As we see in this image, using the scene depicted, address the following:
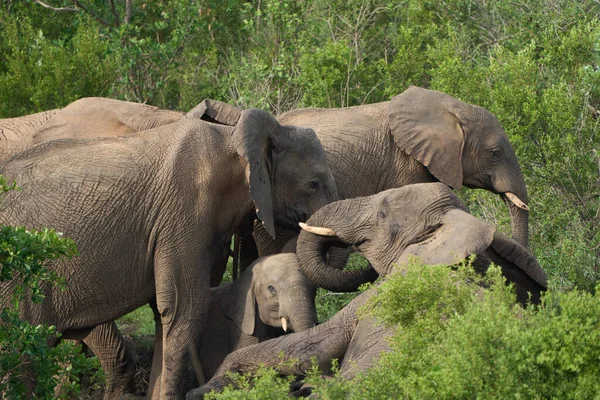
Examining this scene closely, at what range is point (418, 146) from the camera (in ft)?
34.0

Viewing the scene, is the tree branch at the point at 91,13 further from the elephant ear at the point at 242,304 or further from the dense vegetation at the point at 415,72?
the elephant ear at the point at 242,304

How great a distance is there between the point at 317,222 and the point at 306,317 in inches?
21.9

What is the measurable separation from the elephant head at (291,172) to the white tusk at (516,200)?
1543 millimetres

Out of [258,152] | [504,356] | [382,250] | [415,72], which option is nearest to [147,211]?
[258,152]

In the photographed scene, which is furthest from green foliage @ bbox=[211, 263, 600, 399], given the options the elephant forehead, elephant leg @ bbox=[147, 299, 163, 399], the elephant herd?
elephant leg @ bbox=[147, 299, 163, 399]

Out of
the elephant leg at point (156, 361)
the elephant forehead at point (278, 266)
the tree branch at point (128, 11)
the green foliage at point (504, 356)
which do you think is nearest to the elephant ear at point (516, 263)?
the elephant forehead at point (278, 266)

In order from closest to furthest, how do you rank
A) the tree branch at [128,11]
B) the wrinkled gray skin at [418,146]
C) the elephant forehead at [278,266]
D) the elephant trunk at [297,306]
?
1. the elephant trunk at [297,306]
2. the elephant forehead at [278,266]
3. the wrinkled gray skin at [418,146]
4. the tree branch at [128,11]

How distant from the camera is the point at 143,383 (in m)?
10.0

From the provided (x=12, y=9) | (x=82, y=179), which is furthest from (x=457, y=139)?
(x=12, y=9)

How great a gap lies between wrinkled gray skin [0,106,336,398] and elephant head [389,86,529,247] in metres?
1.59

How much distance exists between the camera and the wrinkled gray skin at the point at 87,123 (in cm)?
1026

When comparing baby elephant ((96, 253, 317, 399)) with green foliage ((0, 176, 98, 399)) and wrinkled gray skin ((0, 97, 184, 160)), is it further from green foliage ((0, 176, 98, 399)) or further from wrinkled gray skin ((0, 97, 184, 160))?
green foliage ((0, 176, 98, 399))

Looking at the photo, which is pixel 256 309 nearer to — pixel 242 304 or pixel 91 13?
pixel 242 304

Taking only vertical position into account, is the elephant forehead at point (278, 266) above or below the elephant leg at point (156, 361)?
above
